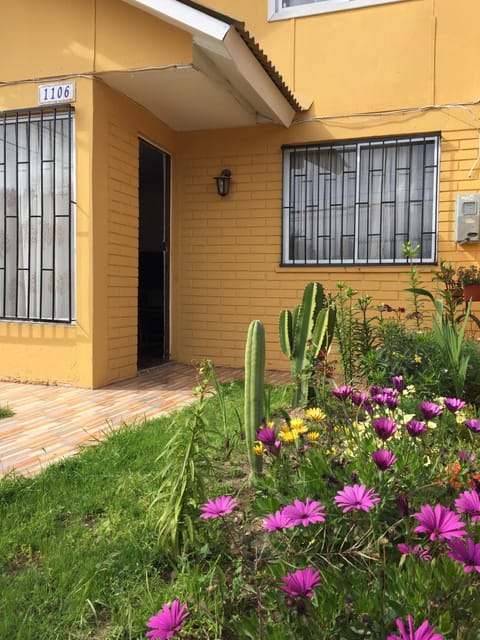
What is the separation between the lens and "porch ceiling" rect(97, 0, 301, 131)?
184 inches

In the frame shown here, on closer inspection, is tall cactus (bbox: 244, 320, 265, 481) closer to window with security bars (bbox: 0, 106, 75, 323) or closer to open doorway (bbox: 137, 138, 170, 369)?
window with security bars (bbox: 0, 106, 75, 323)

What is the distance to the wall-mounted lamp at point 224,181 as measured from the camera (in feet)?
22.7

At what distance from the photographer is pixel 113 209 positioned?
5.75 m

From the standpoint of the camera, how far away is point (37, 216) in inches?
227

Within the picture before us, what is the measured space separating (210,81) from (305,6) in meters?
2.29

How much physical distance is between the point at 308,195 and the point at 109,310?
294 cm

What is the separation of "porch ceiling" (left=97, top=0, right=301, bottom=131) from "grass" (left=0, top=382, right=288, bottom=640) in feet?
12.1

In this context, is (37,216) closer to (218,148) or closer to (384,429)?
(218,148)

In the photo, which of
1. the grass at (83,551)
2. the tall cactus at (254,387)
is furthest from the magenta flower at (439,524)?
the tall cactus at (254,387)

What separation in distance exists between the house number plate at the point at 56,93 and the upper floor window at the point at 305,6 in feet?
9.64

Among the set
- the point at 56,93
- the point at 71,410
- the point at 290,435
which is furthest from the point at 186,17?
the point at 290,435

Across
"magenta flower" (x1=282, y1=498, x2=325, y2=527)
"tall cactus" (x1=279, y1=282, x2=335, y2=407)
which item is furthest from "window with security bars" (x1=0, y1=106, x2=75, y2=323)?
"magenta flower" (x1=282, y1=498, x2=325, y2=527)

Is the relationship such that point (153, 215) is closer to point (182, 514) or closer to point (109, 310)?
point (109, 310)

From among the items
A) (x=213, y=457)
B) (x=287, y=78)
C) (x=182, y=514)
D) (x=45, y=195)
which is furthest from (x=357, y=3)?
(x=182, y=514)
